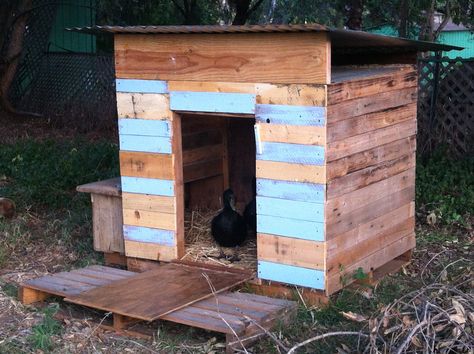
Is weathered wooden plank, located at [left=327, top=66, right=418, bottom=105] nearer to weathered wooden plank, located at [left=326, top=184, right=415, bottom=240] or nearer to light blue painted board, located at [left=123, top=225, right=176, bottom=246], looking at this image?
weathered wooden plank, located at [left=326, top=184, right=415, bottom=240]

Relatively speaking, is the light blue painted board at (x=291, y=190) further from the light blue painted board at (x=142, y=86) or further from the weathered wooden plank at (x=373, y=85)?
the light blue painted board at (x=142, y=86)

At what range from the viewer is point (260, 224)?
4.93 metres

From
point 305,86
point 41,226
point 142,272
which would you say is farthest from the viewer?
point 41,226

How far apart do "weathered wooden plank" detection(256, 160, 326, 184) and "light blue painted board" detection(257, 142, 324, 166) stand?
0.02m

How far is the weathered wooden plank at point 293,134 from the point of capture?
15.1ft

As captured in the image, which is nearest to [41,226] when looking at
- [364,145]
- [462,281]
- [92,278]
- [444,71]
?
[92,278]

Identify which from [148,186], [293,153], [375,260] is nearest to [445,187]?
[375,260]

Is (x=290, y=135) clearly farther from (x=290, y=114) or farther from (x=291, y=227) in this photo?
(x=291, y=227)

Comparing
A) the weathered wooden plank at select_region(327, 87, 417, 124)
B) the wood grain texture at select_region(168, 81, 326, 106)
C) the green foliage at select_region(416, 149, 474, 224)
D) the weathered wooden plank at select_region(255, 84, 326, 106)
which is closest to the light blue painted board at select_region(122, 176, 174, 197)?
the wood grain texture at select_region(168, 81, 326, 106)

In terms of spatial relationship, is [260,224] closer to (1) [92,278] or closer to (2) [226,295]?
(2) [226,295]

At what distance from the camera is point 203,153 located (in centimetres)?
639

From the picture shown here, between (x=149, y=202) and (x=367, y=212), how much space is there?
1.49 m

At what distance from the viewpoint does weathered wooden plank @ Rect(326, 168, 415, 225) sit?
15.5ft

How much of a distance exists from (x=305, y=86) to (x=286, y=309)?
1318 mm
